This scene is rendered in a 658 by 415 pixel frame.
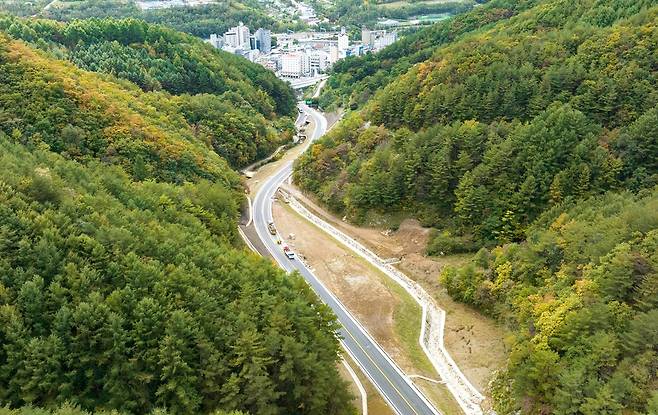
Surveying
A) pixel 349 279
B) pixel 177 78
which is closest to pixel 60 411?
pixel 349 279

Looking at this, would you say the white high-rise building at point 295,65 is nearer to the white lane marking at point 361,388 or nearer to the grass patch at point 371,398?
the white lane marking at point 361,388

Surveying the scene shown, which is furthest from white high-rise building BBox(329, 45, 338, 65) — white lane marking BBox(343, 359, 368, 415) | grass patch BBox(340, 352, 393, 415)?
grass patch BBox(340, 352, 393, 415)

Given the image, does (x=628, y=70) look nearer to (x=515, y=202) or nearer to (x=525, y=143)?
(x=525, y=143)

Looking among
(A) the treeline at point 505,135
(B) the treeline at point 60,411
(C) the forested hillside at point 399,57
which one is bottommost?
(B) the treeline at point 60,411

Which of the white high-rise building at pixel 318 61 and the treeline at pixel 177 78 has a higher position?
the white high-rise building at pixel 318 61

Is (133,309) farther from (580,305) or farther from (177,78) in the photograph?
(177,78)

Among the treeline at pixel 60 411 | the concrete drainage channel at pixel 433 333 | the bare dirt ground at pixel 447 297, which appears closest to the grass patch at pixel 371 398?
the concrete drainage channel at pixel 433 333

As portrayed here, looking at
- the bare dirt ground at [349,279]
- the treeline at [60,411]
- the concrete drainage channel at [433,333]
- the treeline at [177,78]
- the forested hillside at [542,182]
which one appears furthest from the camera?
the treeline at [177,78]
